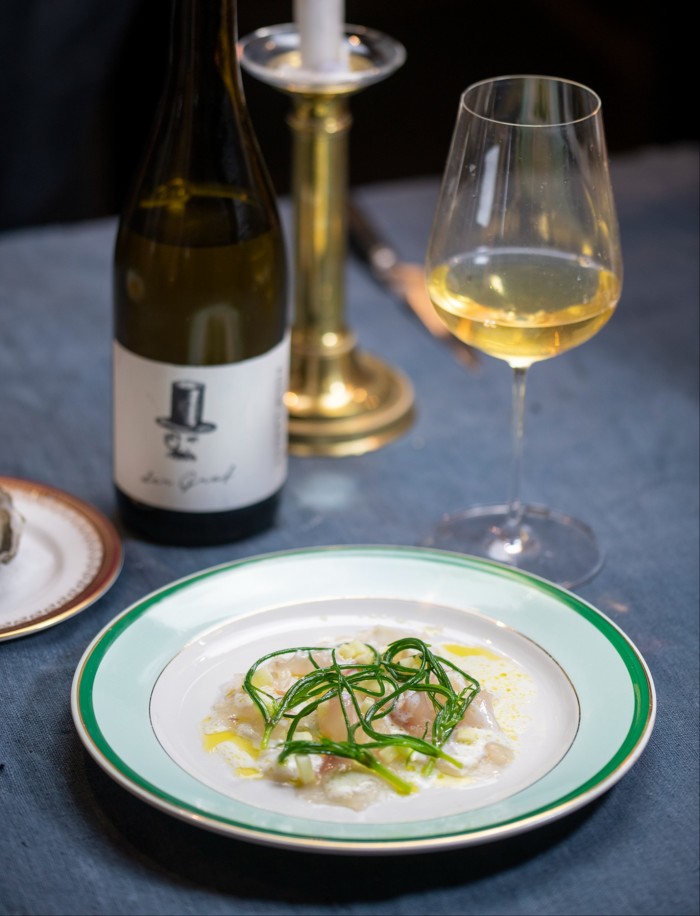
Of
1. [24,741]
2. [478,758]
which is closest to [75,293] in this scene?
[24,741]

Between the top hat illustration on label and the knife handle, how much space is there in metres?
0.53

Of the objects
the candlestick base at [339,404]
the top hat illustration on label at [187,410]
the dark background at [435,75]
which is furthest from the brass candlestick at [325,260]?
the dark background at [435,75]

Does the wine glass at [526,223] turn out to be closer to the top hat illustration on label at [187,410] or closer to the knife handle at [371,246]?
the top hat illustration on label at [187,410]

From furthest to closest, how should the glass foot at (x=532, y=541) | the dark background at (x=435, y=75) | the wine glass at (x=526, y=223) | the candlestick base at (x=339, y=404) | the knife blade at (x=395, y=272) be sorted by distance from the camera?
the dark background at (x=435, y=75)
the knife blade at (x=395, y=272)
the candlestick base at (x=339, y=404)
the glass foot at (x=532, y=541)
the wine glass at (x=526, y=223)

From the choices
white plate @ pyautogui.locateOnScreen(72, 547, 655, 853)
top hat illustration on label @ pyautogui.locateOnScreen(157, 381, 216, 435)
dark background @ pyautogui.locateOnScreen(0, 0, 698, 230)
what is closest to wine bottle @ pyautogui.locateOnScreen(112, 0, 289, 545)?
top hat illustration on label @ pyautogui.locateOnScreen(157, 381, 216, 435)

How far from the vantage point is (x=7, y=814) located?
0.72 meters

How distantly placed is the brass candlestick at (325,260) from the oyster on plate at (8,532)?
0.32 meters

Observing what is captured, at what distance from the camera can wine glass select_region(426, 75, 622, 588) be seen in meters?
0.85

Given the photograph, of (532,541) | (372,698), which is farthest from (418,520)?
(372,698)

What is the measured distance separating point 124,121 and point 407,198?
149 centimetres

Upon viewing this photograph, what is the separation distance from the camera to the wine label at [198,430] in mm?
925

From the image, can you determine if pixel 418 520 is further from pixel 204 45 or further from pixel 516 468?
pixel 204 45

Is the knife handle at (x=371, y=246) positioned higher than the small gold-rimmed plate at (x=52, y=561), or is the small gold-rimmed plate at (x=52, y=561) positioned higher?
the small gold-rimmed plate at (x=52, y=561)

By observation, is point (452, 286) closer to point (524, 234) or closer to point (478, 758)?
point (524, 234)
